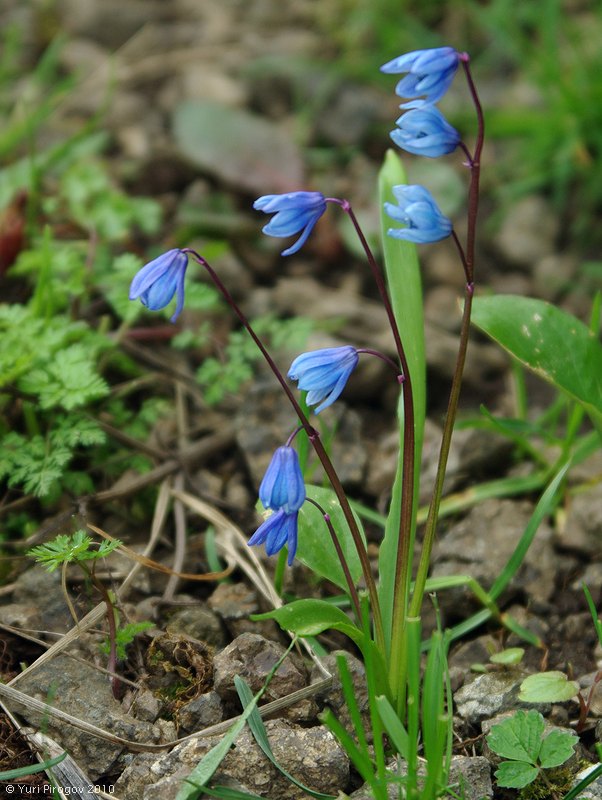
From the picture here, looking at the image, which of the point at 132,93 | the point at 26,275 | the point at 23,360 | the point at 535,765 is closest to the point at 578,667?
the point at 535,765

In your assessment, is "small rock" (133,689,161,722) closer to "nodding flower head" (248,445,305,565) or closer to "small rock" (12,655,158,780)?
"small rock" (12,655,158,780)

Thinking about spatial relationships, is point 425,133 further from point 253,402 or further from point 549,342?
point 253,402

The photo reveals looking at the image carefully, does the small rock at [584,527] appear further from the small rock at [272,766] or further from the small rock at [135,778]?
the small rock at [135,778]

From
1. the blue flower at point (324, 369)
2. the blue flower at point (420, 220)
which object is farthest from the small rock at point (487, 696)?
the blue flower at point (420, 220)

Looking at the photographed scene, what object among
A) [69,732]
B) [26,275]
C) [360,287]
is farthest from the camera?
[360,287]

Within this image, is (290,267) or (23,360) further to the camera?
(290,267)

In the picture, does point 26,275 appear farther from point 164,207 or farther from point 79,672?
point 79,672
